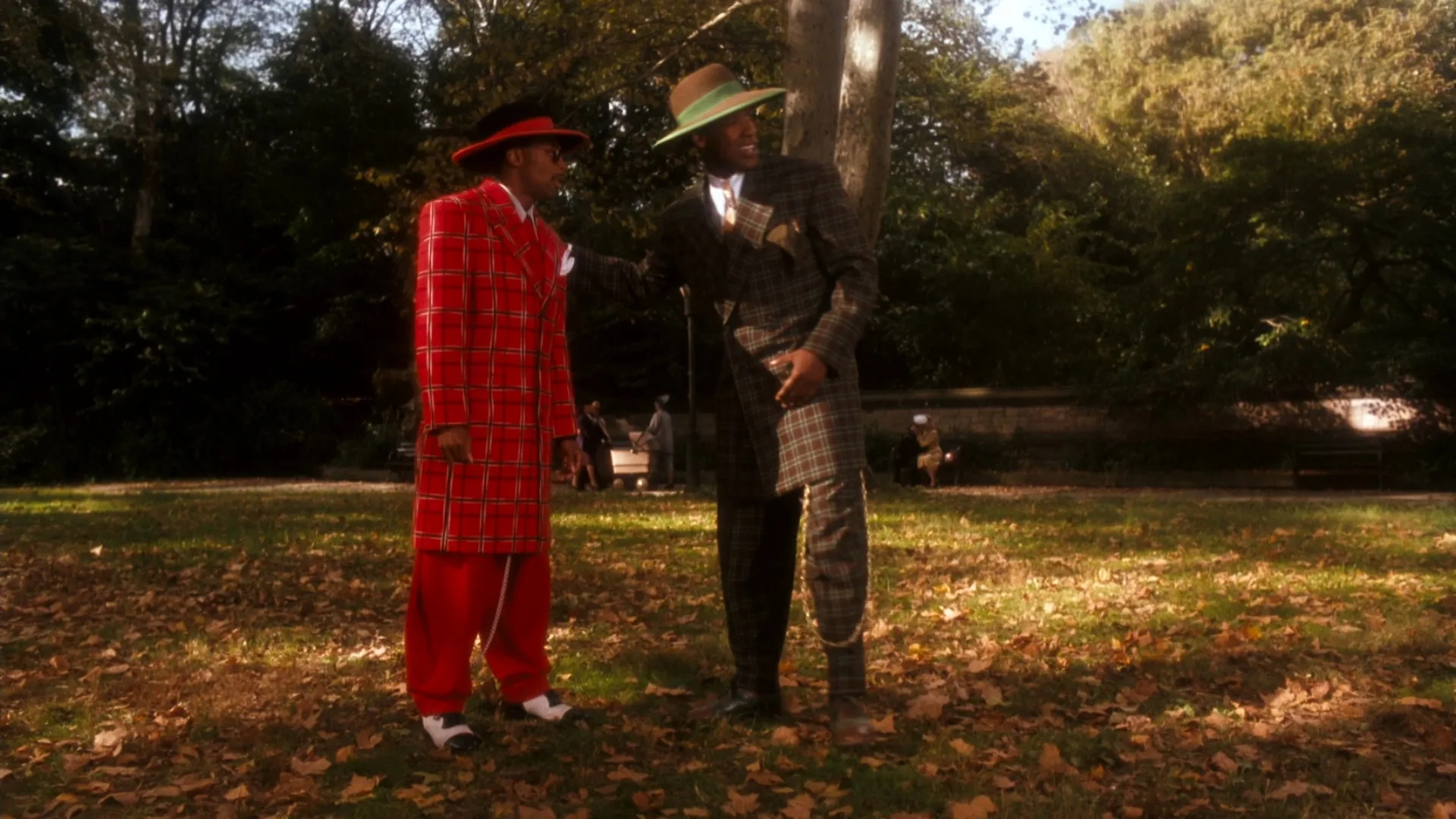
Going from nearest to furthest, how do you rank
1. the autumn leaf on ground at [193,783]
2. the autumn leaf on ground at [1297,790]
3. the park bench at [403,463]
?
the autumn leaf on ground at [1297,790] → the autumn leaf on ground at [193,783] → the park bench at [403,463]

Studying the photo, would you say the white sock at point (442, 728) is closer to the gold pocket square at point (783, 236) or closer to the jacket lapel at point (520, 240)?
the jacket lapel at point (520, 240)

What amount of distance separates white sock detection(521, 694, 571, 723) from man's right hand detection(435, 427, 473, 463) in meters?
0.93

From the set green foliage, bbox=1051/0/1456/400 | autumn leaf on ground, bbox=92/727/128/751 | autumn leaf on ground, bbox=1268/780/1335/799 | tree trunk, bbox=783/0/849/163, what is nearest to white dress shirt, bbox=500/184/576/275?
autumn leaf on ground, bbox=92/727/128/751

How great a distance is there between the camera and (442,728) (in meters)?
5.05

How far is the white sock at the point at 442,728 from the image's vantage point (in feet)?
16.5

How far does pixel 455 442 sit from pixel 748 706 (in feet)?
4.30

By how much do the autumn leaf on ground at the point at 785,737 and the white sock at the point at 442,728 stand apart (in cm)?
92

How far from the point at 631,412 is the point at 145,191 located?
12.8 meters

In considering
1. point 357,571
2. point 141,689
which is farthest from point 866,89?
point 141,689

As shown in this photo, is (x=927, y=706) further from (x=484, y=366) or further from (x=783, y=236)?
(x=484, y=366)

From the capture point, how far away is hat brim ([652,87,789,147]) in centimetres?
497

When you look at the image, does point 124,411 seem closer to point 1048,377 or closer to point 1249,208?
point 1048,377

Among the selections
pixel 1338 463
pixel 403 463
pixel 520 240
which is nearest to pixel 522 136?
pixel 520 240

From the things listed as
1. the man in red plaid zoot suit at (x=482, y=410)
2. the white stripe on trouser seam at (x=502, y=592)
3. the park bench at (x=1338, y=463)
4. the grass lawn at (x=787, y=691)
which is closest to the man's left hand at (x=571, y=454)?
the man in red plaid zoot suit at (x=482, y=410)
